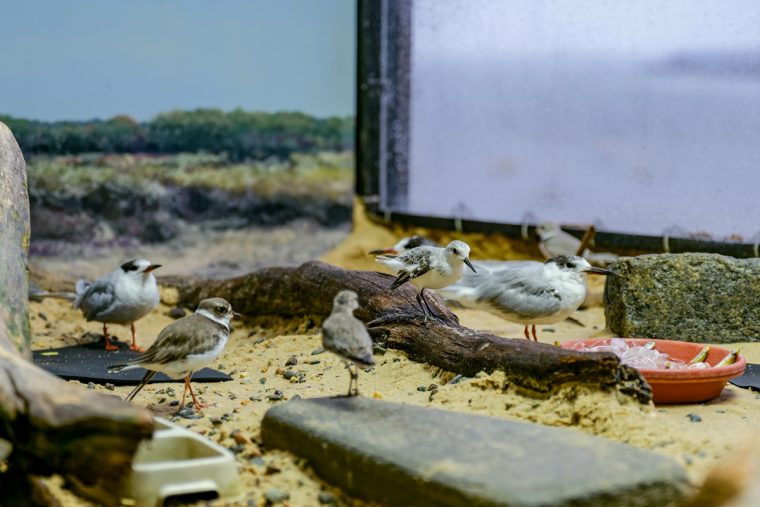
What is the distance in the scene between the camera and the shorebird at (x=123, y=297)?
716cm

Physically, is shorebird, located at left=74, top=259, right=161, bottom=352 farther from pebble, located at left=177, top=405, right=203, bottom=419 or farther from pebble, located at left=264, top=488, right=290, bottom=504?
pebble, located at left=264, top=488, right=290, bottom=504

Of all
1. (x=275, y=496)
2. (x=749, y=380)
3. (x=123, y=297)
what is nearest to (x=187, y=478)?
(x=275, y=496)

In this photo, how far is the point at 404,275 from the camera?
5676 mm

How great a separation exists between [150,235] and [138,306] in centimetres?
286

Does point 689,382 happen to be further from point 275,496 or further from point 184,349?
point 184,349

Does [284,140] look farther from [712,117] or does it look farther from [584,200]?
[712,117]

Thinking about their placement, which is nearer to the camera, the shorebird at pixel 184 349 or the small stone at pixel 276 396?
the shorebird at pixel 184 349

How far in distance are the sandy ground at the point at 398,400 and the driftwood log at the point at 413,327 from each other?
0.26 ft

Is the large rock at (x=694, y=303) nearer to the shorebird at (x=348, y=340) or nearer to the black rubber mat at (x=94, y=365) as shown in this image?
the black rubber mat at (x=94, y=365)

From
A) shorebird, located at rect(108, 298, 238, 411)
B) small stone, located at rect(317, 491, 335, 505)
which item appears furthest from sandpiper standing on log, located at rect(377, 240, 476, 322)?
small stone, located at rect(317, 491, 335, 505)

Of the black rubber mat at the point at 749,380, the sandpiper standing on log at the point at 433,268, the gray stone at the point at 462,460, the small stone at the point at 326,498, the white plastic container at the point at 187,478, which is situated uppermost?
the sandpiper standing on log at the point at 433,268

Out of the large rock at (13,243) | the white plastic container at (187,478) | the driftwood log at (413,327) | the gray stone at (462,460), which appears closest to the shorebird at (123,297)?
the driftwood log at (413,327)

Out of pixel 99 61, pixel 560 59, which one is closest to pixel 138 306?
pixel 99 61

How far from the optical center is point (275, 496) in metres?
3.61
